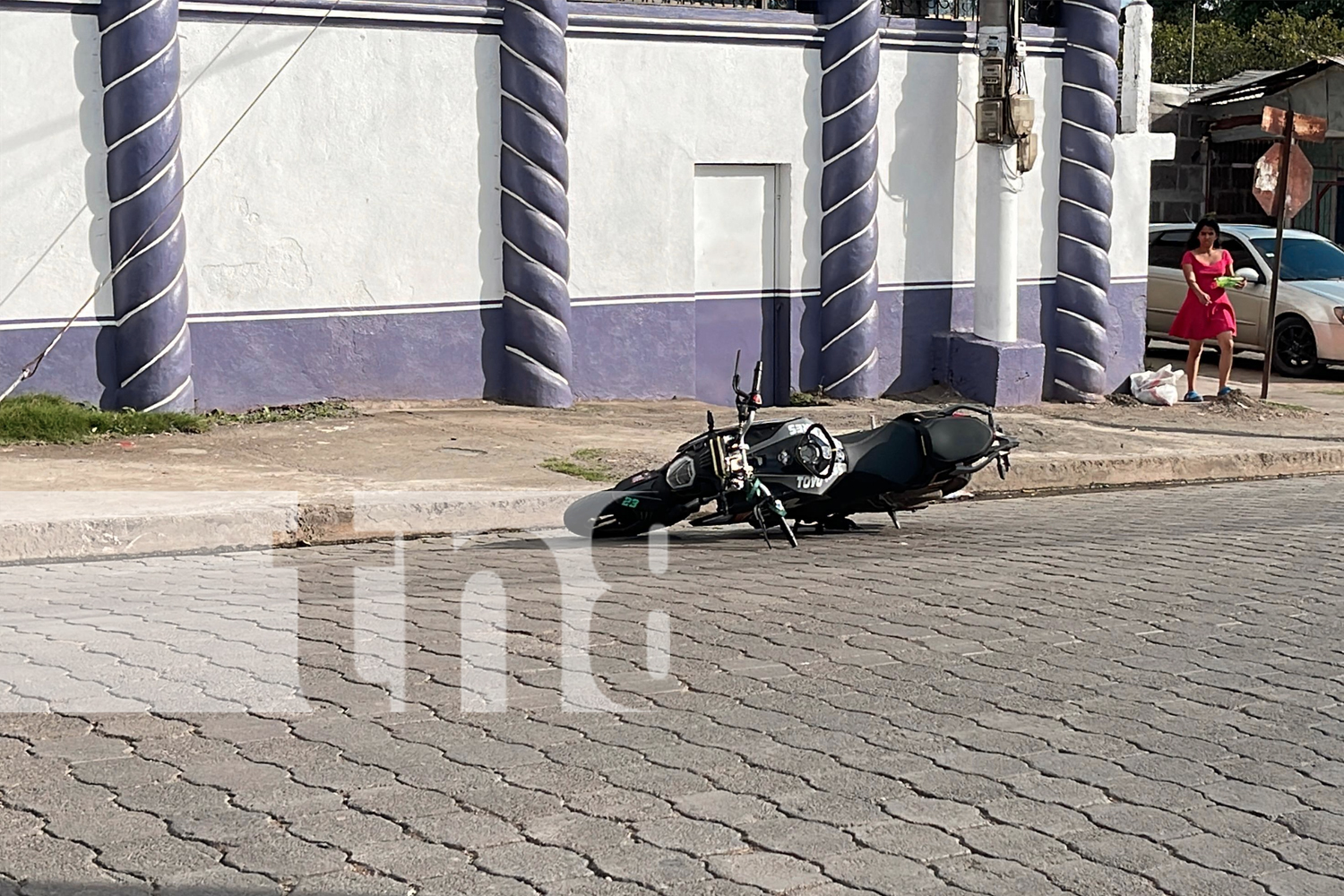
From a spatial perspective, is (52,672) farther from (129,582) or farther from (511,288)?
(511,288)

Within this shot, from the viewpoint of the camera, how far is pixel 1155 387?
16109 millimetres

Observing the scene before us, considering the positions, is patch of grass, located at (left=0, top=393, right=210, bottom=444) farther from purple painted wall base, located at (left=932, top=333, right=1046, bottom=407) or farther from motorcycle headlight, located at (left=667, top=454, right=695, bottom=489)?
purple painted wall base, located at (left=932, top=333, right=1046, bottom=407)

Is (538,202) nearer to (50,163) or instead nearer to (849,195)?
(849,195)

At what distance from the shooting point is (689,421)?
1347 cm

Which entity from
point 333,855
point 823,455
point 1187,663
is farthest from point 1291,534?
point 333,855

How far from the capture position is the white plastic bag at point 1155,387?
16.1 metres

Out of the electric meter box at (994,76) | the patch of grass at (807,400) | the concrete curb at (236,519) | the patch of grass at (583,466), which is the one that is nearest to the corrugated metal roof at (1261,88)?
the electric meter box at (994,76)

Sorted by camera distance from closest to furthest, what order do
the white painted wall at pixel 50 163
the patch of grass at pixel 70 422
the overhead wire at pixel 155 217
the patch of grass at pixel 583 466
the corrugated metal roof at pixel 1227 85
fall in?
1. the patch of grass at pixel 583 466
2. the patch of grass at pixel 70 422
3. the white painted wall at pixel 50 163
4. the overhead wire at pixel 155 217
5. the corrugated metal roof at pixel 1227 85

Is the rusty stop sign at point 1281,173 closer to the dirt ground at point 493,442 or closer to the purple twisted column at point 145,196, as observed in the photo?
the dirt ground at point 493,442

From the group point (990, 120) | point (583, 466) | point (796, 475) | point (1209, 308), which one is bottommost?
point (583, 466)

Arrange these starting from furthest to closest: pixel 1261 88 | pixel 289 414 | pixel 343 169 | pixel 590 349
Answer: pixel 1261 88 < pixel 590 349 < pixel 343 169 < pixel 289 414

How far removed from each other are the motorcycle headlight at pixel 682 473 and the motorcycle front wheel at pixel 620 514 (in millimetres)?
138

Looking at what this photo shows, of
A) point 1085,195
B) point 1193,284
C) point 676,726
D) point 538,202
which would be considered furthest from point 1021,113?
point 676,726

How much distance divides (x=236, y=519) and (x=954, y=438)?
3.77 m
